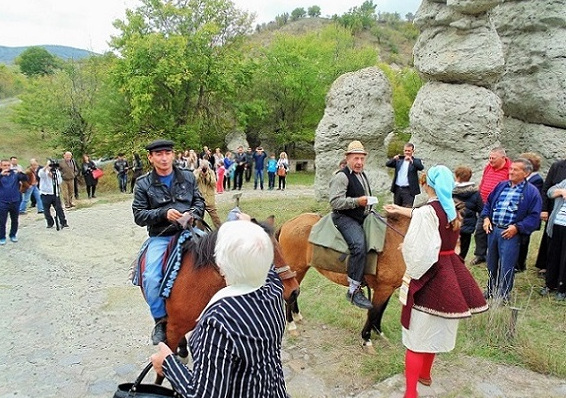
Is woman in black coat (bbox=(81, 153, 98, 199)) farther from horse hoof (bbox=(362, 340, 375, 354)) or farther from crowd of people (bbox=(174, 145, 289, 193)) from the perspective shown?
horse hoof (bbox=(362, 340, 375, 354))

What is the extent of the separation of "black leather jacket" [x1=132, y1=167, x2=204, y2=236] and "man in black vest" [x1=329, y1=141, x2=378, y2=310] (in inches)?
65.6

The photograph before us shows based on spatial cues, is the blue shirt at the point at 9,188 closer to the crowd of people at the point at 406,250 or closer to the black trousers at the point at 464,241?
the crowd of people at the point at 406,250

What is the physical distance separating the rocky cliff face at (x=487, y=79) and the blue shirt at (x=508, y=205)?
4.24 metres

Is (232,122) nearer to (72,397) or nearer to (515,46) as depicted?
(515,46)

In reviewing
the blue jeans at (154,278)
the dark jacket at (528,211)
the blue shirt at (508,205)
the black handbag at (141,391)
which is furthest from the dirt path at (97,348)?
the black handbag at (141,391)

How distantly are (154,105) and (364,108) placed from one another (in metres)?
13.6

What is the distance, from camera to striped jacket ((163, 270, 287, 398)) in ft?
6.34

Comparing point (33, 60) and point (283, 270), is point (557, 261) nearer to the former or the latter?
point (283, 270)

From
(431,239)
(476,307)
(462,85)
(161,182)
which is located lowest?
(476,307)

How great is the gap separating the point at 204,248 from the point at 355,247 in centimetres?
194

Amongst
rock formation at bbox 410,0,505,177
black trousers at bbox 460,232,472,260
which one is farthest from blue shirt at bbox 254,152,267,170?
black trousers at bbox 460,232,472,260

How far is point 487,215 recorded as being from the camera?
21.1 feet

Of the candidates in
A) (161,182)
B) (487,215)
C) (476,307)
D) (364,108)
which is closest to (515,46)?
(364,108)

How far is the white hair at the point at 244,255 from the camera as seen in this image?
201 centimetres
